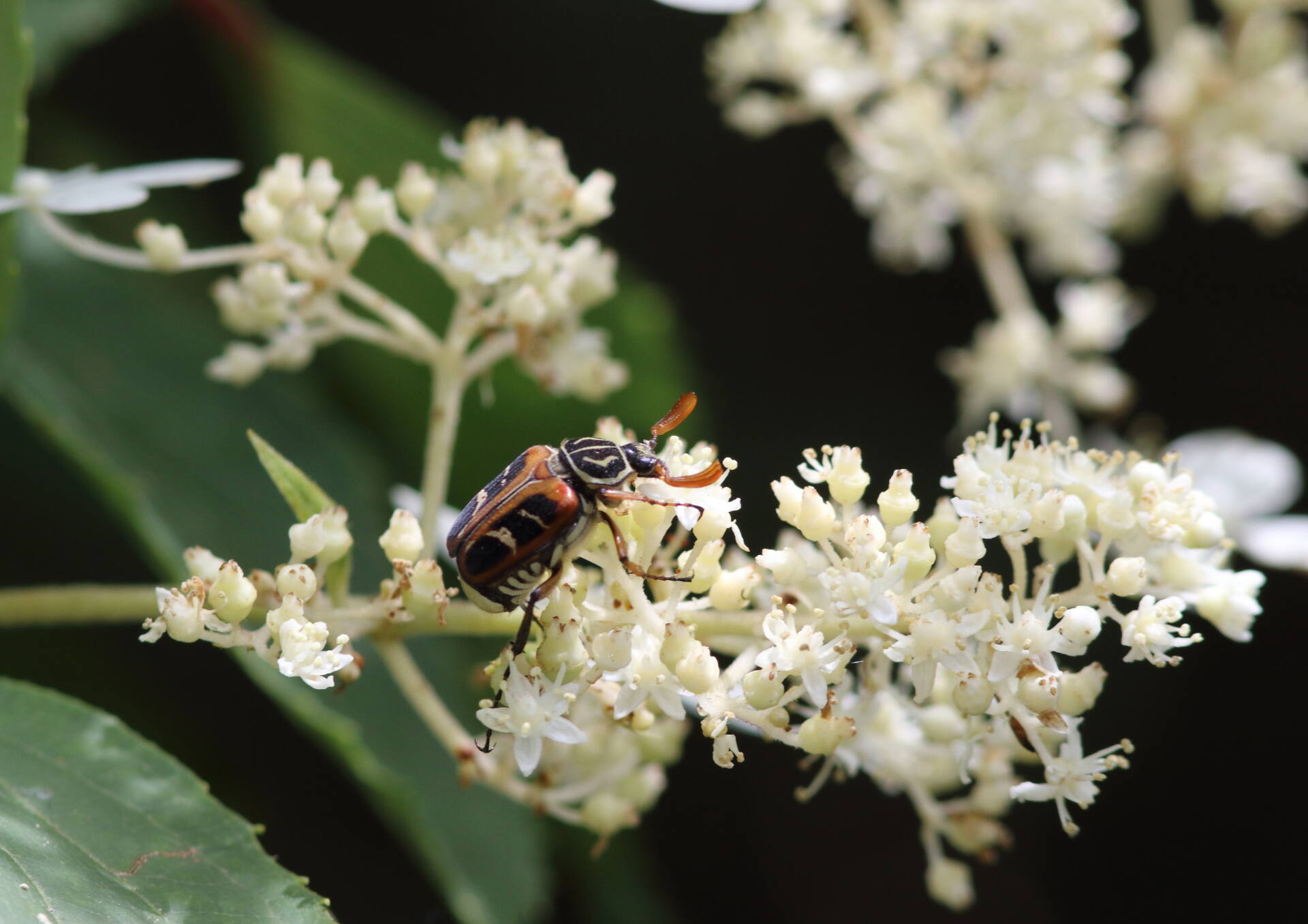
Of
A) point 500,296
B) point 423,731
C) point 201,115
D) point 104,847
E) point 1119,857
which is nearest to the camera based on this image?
point 104,847

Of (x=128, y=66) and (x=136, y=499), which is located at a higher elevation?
(x=128, y=66)

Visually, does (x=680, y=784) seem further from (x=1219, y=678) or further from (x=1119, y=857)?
(x=1219, y=678)

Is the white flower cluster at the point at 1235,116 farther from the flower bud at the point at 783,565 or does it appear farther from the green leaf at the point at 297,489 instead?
the green leaf at the point at 297,489

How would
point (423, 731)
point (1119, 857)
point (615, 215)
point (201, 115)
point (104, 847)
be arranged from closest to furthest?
point (104, 847) → point (423, 731) → point (1119, 857) → point (201, 115) → point (615, 215)

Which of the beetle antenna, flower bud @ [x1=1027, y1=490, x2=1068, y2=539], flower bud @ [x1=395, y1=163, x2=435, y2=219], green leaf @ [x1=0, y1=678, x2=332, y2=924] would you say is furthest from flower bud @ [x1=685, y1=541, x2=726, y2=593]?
flower bud @ [x1=395, y1=163, x2=435, y2=219]

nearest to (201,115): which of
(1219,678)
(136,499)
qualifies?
(136,499)

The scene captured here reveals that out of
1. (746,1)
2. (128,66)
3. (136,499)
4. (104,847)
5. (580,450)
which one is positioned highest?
(128,66)

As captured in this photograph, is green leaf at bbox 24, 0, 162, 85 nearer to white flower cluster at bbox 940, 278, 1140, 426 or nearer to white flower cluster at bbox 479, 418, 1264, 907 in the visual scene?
white flower cluster at bbox 479, 418, 1264, 907
